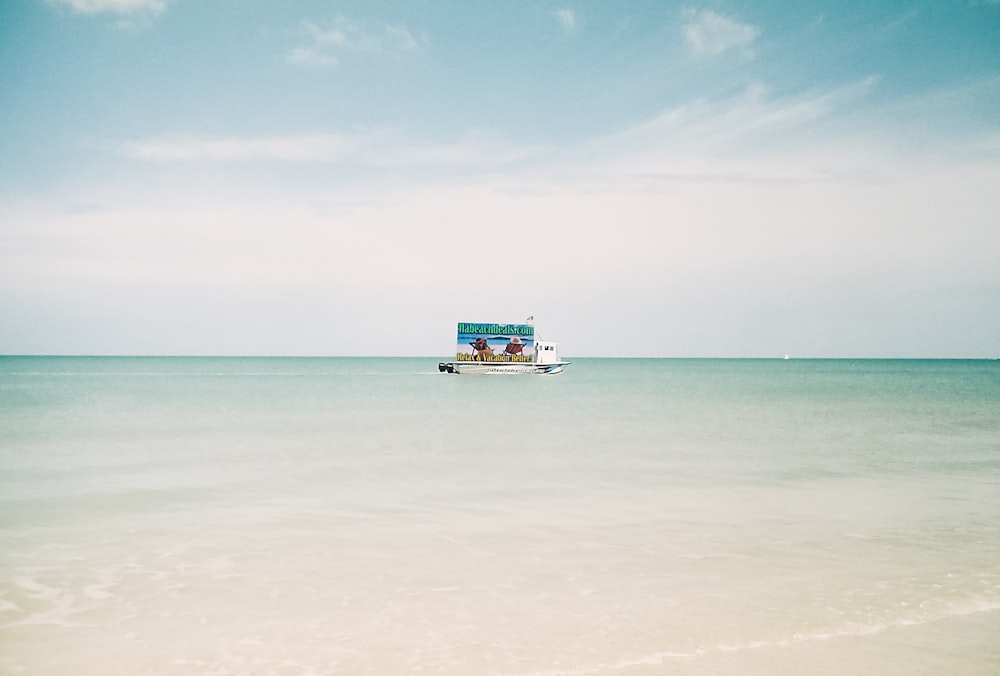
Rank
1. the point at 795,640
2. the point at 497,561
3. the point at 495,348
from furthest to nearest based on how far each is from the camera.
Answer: the point at 495,348 < the point at 497,561 < the point at 795,640

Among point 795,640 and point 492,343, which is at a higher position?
point 492,343

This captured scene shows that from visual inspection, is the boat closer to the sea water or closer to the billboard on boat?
the billboard on boat

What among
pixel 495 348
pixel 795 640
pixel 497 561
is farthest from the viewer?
pixel 495 348

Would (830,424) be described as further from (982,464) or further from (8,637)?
(8,637)

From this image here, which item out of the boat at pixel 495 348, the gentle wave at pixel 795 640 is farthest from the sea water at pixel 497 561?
the boat at pixel 495 348

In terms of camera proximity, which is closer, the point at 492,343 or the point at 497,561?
the point at 497,561

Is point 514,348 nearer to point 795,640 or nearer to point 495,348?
point 495,348

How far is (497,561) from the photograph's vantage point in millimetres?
7059

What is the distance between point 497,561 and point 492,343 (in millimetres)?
48509

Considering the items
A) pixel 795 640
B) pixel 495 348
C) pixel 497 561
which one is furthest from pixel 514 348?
pixel 795 640

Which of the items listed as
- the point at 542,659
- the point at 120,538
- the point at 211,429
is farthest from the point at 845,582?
the point at 211,429

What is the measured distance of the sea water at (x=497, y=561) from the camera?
4.95 meters

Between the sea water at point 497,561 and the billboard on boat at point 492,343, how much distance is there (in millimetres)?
38927

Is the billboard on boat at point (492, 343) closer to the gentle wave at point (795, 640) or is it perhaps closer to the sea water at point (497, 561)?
the sea water at point (497, 561)
